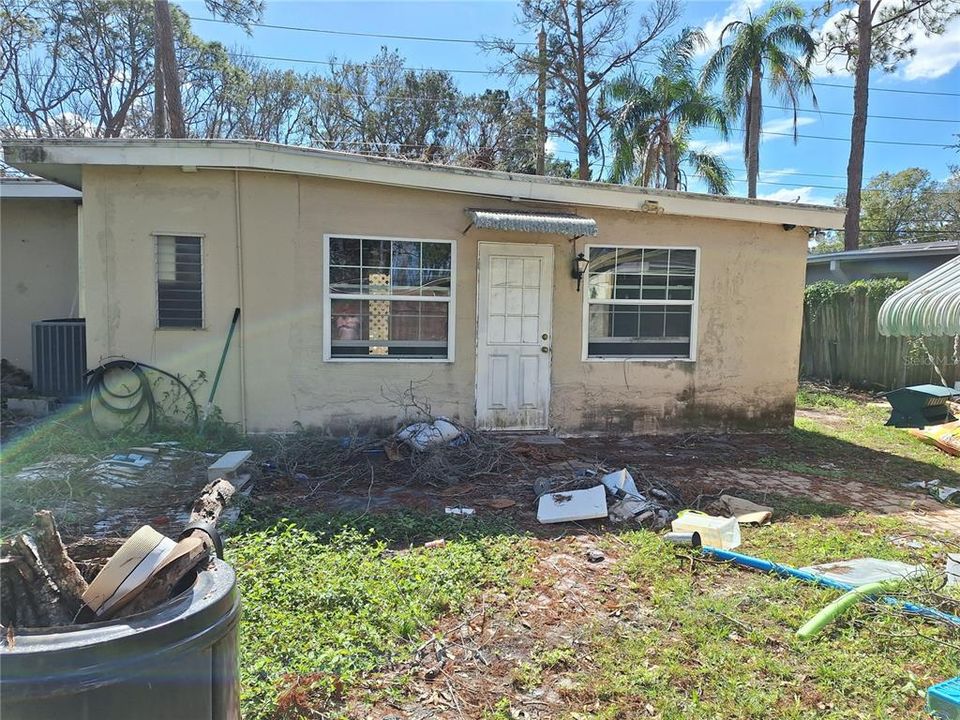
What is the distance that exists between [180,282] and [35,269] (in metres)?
4.53

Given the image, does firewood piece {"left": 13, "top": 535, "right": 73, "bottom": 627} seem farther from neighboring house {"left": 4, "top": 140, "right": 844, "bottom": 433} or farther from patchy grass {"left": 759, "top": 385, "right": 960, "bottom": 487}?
patchy grass {"left": 759, "top": 385, "right": 960, "bottom": 487}

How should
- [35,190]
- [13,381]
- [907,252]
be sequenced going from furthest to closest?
[907,252], [35,190], [13,381]

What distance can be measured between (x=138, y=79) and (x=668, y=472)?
2224 cm

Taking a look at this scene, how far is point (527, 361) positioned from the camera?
754 centimetres

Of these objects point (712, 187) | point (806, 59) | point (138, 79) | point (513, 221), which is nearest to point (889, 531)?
point (513, 221)

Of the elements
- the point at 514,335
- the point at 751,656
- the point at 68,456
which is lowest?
the point at 751,656

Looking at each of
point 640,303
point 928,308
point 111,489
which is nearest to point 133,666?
point 111,489

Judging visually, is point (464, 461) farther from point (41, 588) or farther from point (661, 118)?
point (661, 118)

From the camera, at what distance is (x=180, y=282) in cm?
682

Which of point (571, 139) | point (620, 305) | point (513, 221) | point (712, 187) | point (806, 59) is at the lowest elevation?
point (620, 305)

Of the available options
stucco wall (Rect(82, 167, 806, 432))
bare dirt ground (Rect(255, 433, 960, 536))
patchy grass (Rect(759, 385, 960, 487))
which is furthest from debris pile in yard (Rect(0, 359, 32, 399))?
patchy grass (Rect(759, 385, 960, 487))

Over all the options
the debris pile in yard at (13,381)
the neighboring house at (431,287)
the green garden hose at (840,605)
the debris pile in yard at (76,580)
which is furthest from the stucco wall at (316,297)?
the debris pile in yard at (76,580)

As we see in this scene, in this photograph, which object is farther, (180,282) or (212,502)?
(180,282)

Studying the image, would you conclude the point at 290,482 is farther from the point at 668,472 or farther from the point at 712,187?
the point at 712,187
